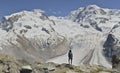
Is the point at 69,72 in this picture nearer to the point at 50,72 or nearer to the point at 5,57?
the point at 50,72

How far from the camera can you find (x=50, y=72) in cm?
7706

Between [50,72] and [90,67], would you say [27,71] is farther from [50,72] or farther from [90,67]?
[90,67]

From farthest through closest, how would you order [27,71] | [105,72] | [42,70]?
[105,72] < [42,70] < [27,71]

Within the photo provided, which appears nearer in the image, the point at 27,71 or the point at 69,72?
the point at 27,71

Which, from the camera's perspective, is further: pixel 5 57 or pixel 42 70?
pixel 5 57

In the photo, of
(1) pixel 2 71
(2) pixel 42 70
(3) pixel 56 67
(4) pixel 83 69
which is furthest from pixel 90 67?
(1) pixel 2 71

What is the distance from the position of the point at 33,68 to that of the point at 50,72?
3.43m

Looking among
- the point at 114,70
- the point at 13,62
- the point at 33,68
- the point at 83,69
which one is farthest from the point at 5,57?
the point at 114,70

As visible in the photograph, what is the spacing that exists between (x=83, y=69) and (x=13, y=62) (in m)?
15.0

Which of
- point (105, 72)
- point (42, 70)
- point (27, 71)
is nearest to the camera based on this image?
point (27, 71)

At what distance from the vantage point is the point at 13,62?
269 ft

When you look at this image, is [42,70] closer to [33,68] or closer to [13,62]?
[33,68]

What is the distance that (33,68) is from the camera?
76438 millimetres

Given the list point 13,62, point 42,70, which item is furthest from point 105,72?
point 13,62
